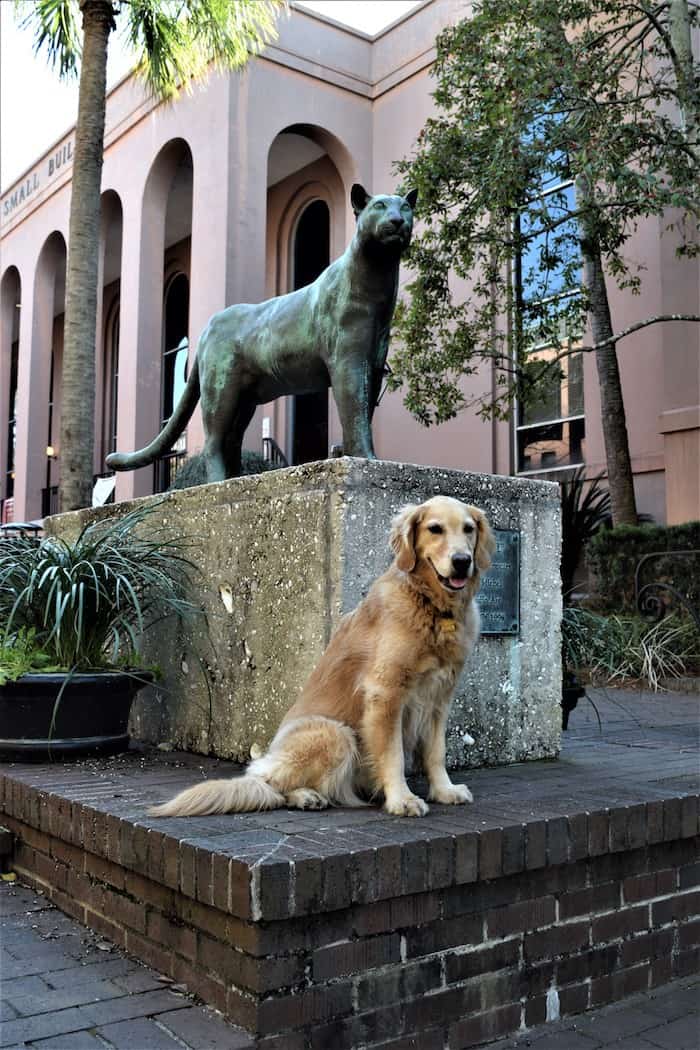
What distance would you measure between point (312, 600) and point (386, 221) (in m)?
1.71

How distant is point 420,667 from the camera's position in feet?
10.4

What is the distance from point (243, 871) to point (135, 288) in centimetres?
1609

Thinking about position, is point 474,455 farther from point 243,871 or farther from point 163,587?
point 243,871

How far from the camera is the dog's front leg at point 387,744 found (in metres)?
3.12

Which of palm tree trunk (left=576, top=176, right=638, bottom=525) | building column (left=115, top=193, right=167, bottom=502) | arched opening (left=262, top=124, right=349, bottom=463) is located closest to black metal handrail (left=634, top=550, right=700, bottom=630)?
palm tree trunk (left=576, top=176, right=638, bottom=525)

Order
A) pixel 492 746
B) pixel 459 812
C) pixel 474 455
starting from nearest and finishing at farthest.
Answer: pixel 459 812 < pixel 492 746 < pixel 474 455

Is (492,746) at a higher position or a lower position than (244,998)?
higher

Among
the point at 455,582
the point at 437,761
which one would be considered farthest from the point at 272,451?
the point at 455,582

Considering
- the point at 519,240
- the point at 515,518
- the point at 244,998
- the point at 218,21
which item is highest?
the point at 218,21

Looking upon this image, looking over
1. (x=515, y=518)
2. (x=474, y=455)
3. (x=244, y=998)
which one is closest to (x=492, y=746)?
(x=515, y=518)

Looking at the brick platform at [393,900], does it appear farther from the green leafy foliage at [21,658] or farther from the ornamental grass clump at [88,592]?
the ornamental grass clump at [88,592]

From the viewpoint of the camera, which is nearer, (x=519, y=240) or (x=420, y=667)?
(x=420, y=667)

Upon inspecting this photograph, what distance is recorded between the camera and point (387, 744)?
3.14 metres

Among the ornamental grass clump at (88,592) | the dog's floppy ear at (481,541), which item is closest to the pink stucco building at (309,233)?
the ornamental grass clump at (88,592)
